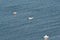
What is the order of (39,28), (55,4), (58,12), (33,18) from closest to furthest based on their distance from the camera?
(39,28) < (33,18) < (58,12) < (55,4)

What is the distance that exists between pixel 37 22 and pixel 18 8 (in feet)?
9.60

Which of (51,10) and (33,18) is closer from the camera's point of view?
(33,18)

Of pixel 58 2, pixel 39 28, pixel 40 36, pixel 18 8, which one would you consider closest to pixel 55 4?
pixel 58 2

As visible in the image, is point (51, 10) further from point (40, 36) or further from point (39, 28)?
point (40, 36)

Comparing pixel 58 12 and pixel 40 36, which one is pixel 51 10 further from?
pixel 40 36

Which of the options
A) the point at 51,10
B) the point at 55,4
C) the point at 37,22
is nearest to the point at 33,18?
the point at 37,22

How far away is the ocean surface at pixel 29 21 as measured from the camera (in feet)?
40.0

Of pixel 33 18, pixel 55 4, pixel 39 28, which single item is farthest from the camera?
pixel 55 4

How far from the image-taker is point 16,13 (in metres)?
15.1

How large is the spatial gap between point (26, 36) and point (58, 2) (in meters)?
6.13

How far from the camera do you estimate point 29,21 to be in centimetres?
1383

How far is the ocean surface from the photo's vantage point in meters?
12.2

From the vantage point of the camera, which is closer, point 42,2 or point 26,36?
point 26,36

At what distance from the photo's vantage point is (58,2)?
669 inches
